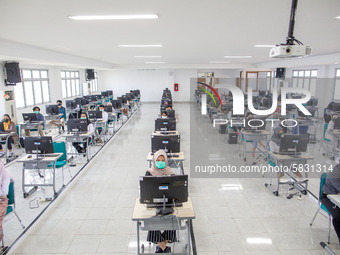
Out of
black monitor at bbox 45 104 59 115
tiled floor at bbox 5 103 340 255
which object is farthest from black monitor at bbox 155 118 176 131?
black monitor at bbox 45 104 59 115

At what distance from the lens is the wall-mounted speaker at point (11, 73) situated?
9.09 metres

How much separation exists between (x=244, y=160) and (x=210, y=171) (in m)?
1.29

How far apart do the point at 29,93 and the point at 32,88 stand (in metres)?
0.30

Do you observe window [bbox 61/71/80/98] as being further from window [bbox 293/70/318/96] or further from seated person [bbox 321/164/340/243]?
seated person [bbox 321/164/340/243]

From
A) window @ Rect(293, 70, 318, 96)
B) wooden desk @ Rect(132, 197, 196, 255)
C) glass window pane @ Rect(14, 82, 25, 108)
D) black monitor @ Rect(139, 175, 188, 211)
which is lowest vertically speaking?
wooden desk @ Rect(132, 197, 196, 255)

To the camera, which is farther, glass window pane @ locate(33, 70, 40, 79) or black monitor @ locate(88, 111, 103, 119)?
glass window pane @ locate(33, 70, 40, 79)

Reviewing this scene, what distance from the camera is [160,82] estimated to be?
21.5m

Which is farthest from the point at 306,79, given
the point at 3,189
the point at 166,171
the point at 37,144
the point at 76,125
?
the point at 3,189

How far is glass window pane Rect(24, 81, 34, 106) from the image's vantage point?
1179 centimetres

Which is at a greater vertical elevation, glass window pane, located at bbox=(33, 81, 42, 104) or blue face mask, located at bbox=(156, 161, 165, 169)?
glass window pane, located at bbox=(33, 81, 42, 104)

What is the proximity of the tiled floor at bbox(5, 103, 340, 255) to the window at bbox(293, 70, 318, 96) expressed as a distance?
10.3m

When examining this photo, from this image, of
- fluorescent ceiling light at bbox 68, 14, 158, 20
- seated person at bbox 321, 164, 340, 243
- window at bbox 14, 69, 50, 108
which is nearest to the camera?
fluorescent ceiling light at bbox 68, 14, 158, 20

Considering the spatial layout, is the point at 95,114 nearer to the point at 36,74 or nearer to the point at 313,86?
the point at 36,74

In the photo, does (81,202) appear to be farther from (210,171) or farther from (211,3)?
(211,3)
